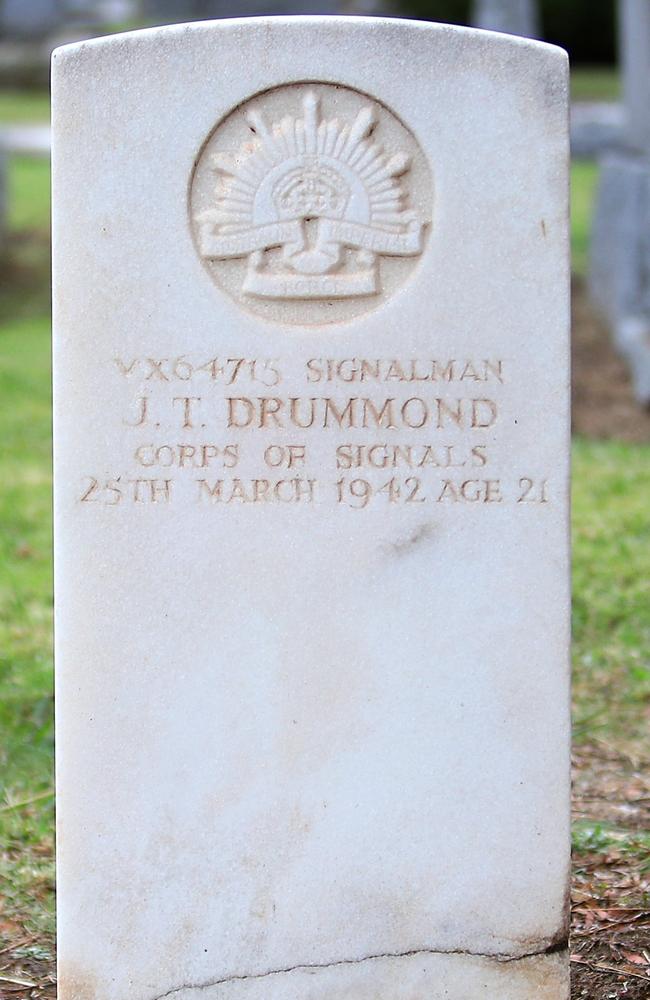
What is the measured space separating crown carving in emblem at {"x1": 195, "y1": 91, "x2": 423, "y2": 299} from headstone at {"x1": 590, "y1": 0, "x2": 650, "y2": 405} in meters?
5.65

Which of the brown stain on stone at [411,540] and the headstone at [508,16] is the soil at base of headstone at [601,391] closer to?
the headstone at [508,16]

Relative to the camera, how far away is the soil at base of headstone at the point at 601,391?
311 inches

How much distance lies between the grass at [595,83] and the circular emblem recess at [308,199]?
21249mm

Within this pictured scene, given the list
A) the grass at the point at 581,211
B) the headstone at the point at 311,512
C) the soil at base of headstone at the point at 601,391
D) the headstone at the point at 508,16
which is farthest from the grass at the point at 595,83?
the headstone at the point at 311,512

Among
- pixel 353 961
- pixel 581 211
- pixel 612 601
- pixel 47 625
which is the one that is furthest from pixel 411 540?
pixel 581 211

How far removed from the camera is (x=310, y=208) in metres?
2.76

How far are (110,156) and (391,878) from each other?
1430 mm

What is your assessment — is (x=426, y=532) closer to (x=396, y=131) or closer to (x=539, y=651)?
(x=539, y=651)

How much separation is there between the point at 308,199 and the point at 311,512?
0.57 m

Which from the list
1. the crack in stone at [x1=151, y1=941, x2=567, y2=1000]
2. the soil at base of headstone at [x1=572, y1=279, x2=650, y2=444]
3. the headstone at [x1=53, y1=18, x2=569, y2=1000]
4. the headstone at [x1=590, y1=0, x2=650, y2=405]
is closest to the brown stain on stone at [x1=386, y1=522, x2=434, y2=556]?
the headstone at [x1=53, y1=18, x2=569, y2=1000]

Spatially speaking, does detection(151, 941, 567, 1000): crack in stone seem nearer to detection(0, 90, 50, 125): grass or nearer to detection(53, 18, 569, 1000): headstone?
detection(53, 18, 569, 1000): headstone

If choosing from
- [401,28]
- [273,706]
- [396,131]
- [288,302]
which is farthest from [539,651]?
[401,28]

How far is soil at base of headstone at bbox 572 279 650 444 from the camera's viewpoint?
7906 mm

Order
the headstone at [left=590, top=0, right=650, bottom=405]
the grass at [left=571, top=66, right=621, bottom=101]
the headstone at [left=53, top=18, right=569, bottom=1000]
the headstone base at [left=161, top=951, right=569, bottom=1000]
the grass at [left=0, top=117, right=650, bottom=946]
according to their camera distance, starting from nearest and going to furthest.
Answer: the headstone at [left=53, top=18, right=569, bottom=1000], the headstone base at [left=161, top=951, right=569, bottom=1000], the grass at [left=0, top=117, right=650, bottom=946], the headstone at [left=590, top=0, right=650, bottom=405], the grass at [left=571, top=66, right=621, bottom=101]
